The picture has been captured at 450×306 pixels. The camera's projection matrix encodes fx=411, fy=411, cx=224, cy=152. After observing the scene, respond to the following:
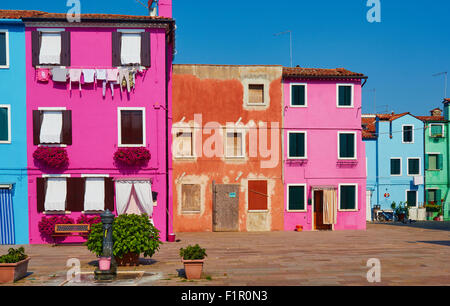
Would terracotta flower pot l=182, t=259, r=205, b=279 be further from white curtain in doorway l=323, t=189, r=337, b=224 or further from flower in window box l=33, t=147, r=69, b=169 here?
white curtain in doorway l=323, t=189, r=337, b=224

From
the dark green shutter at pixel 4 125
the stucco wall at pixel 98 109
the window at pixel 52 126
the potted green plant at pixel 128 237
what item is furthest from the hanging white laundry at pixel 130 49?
the potted green plant at pixel 128 237

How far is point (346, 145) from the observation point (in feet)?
83.6

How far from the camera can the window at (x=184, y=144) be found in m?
23.9

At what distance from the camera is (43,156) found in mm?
18922

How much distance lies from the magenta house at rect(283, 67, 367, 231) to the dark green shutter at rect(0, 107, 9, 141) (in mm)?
14989

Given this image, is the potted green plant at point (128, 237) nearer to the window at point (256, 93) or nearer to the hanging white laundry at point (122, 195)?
the hanging white laundry at point (122, 195)

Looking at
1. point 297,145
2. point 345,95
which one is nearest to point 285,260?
point 297,145

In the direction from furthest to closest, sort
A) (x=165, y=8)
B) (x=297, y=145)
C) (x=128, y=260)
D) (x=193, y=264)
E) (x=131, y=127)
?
Answer: (x=297, y=145) → (x=165, y=8) → (x=131, y=127) → (x=128, y=260) → (x=193, y=264)

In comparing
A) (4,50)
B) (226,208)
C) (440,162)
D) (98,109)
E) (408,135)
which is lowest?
(226,208)

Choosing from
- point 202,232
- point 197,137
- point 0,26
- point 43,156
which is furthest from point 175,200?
point 0,26

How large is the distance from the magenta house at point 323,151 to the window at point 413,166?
457 inches

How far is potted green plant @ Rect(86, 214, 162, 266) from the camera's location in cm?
1233

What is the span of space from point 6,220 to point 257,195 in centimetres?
1317

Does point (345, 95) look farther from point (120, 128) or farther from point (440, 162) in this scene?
point (440, 162)
